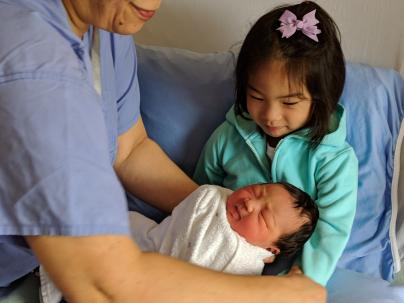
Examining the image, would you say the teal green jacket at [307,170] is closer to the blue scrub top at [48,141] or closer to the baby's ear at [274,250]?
the baby's ear at [274,250]

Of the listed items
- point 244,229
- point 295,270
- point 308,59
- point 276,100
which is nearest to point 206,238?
point 244,229

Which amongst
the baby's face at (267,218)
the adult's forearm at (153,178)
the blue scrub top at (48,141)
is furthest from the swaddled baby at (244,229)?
the blue scrub top at (48,141)

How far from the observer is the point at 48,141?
2.40 feet

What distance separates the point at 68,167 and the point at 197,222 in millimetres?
485

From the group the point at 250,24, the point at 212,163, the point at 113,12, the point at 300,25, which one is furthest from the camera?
the point at 250,24

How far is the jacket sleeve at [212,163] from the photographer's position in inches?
52.7

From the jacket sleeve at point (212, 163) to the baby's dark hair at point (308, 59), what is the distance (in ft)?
0.52

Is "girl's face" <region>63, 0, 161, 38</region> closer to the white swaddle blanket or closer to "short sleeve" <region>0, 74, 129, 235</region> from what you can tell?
"short sleeve" <region>0, 74, 129, 235</region>

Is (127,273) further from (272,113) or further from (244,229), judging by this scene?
(272,113)

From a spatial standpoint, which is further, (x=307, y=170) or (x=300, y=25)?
(x=307, y=170)

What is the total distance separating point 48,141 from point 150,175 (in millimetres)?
589

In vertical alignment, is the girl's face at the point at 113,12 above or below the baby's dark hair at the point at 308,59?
above

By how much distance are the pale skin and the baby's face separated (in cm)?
9

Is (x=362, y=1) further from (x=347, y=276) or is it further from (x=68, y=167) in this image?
(x=68, y=167)
